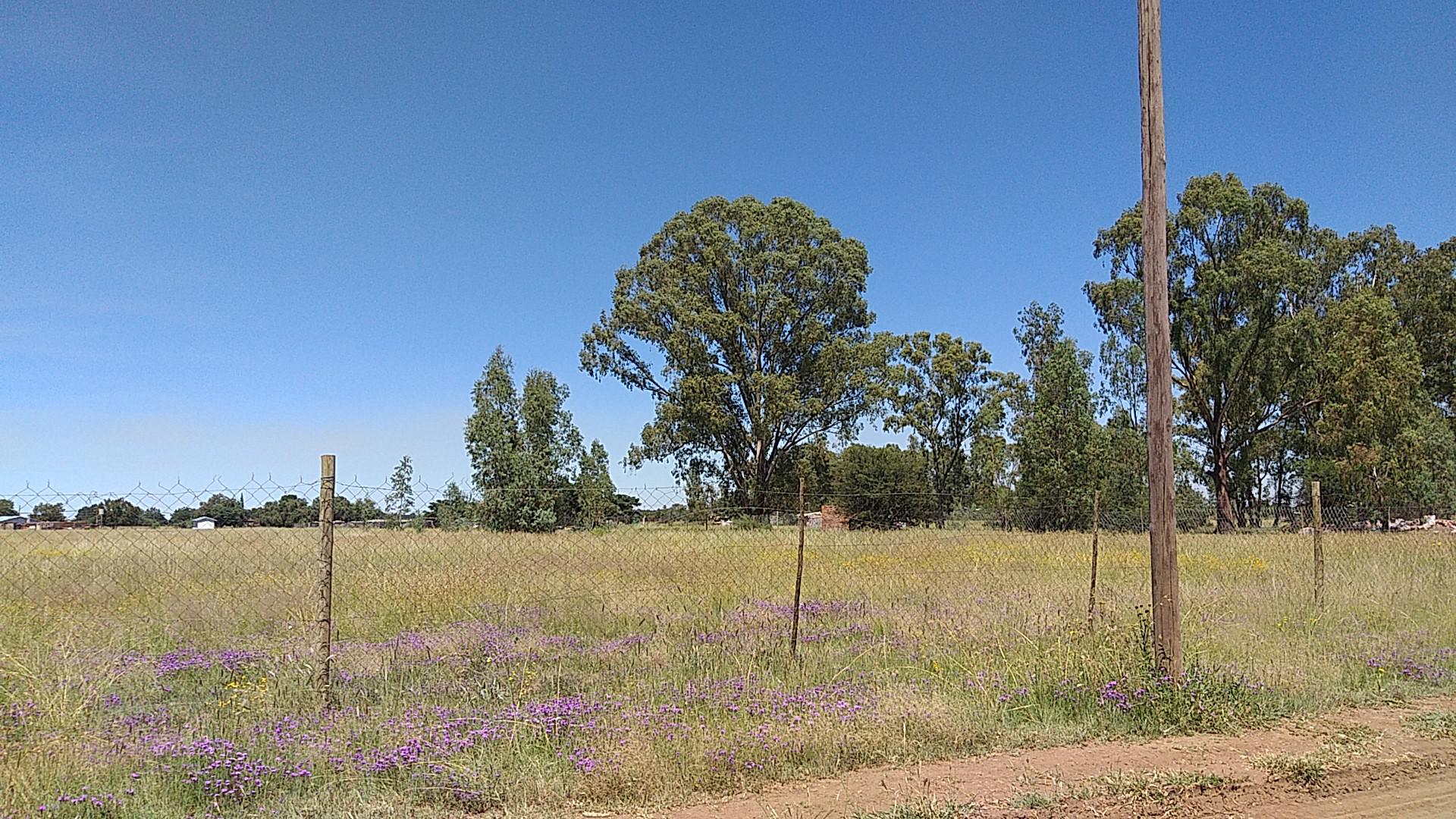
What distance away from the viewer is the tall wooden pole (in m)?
7.61

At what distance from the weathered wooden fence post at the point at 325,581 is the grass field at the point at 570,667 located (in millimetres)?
221

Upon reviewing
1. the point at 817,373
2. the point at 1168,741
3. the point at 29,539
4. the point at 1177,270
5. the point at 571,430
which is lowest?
the point at 1168,741

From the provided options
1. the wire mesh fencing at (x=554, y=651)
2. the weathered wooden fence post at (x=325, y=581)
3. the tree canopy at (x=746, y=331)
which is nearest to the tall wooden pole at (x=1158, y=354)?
the wire mesh fencing at (x=554, y=651)

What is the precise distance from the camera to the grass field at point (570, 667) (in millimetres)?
5461

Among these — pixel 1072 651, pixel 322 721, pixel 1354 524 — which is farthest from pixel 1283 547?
pixel 322 721

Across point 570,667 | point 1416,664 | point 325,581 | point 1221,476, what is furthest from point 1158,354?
point 1221,476

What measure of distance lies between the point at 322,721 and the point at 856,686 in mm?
4319

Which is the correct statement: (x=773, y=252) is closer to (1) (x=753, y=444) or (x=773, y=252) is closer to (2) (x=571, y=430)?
(1) (x=753, y=444)

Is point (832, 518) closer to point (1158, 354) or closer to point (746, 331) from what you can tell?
point (746, 331)

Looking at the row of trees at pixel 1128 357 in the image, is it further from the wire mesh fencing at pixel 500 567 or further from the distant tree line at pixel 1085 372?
the wire mesh fencing at pixel 500 567

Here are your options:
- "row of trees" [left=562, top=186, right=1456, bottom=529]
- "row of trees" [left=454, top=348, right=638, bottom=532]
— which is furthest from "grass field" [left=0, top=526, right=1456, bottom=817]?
"row of trees" [left=562, top=186, right=1456, bottom=529]

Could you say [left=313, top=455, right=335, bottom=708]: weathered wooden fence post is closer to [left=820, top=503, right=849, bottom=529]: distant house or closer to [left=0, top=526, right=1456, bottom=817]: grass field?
[left=0, top=526, right=1456, bottom=817]: grass field

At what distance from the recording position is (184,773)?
17.5 feet

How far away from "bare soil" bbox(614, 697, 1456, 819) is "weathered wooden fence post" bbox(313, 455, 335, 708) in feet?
10.2
